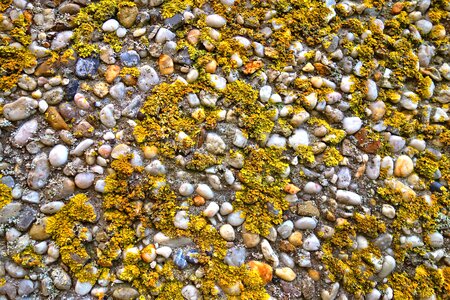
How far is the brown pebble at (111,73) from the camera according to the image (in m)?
1.90

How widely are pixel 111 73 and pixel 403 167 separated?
1.38 metres

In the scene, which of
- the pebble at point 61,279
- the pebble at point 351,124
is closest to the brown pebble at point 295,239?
the pebble at point 351,124

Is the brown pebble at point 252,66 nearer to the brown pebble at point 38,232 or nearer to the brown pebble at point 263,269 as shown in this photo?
the brown pebble at point 263,269

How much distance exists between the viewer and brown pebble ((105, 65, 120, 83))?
190 cm

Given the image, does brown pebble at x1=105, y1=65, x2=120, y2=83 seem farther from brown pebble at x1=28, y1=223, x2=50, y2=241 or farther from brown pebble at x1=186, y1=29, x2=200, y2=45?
brown pebble at x1=28, y1=223, x2=50, y2=241

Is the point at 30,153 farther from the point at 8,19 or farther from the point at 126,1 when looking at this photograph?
the point at 126,1

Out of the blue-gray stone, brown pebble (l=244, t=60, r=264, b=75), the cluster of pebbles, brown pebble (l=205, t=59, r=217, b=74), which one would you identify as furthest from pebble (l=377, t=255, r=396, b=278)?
the blue-gray stone

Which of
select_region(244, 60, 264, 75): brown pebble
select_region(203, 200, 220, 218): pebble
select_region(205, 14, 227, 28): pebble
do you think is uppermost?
select_region(205, 14, 227, 28): pebble

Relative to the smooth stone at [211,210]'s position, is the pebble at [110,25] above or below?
above

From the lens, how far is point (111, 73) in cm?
190

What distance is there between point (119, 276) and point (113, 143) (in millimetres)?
539

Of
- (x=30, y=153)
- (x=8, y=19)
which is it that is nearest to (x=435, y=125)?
(x=30, y=153)

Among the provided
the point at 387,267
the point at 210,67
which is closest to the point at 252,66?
the point at 210,67

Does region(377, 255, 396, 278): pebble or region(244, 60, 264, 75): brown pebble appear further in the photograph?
region(244, 60, 264, 75): brown pebble
